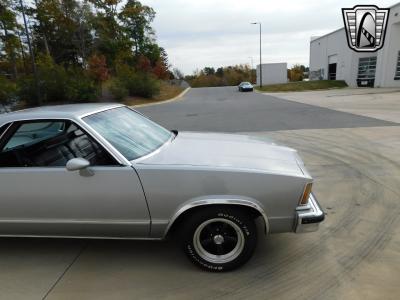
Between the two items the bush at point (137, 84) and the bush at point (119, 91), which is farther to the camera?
the bush at point (137, 84)

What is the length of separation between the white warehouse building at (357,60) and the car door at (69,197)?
34401 mm

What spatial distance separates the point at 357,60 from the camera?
3806 centimetres

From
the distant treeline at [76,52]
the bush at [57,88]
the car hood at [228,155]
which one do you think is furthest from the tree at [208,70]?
the car hood at [228,155]

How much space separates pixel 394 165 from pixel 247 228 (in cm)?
428

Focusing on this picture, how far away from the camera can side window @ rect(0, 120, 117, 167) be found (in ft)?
9.78

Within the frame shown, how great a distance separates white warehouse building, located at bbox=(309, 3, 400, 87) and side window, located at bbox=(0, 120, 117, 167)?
34177mm

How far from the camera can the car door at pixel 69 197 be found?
2805 millimetres

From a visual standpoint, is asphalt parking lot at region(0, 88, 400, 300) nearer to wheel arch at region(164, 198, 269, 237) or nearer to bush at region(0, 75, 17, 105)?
wheel arch at region(164, 198, 269, 237)

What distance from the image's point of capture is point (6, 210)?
299cm

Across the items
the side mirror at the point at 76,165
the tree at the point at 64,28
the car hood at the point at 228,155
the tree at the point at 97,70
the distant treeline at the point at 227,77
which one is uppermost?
the tree at the point at 64,28

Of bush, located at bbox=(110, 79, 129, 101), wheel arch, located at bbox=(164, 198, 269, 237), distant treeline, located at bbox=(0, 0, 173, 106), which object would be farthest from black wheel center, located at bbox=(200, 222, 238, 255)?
bush, located at bbox=(110, 79, 129, 101)

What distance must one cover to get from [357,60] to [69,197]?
136 ft
